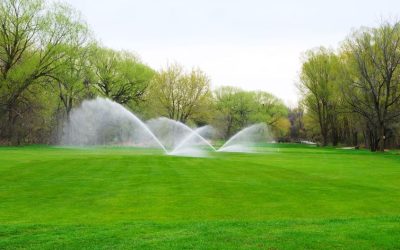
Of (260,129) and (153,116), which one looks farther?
(260,129)

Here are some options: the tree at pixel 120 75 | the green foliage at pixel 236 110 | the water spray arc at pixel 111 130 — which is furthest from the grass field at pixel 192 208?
the green foliage at pixel 236 110

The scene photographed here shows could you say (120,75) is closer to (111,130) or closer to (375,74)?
(111,130)

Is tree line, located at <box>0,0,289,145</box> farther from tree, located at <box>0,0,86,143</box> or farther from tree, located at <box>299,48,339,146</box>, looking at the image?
tree, located at <box>299,48,339,146</box>

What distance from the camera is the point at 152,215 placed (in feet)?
40.4

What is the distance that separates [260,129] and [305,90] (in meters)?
22.5

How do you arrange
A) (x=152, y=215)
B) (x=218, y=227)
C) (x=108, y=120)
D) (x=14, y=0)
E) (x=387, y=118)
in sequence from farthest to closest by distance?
(x=108, y=120), (x=387, y=118), (x=14, y=0), (x=152, y=215), (x=218, y=227)

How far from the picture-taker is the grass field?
28.6 feet

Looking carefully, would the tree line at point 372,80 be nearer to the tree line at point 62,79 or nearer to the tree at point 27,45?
the tree line at point 62,79

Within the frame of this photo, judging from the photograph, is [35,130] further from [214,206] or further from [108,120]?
[214,206]

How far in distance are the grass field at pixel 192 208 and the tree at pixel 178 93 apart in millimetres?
54335

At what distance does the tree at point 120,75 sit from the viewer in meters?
75.8

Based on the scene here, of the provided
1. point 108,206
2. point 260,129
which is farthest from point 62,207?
point 260,129

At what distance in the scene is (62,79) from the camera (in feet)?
205

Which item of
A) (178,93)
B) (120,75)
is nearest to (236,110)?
(178,93)
